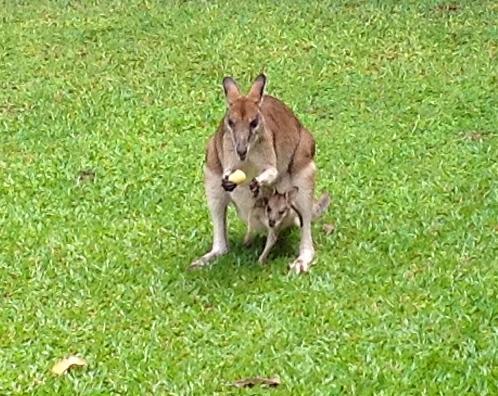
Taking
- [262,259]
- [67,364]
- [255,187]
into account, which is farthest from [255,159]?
[67,364]

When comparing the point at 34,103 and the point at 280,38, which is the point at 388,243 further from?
the point at 280,38

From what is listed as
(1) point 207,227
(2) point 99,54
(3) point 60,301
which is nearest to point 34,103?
(2) point 99,54

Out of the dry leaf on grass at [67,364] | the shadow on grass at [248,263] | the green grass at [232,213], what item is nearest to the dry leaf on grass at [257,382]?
the green grass at [232,213]

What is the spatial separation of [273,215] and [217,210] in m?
0.32

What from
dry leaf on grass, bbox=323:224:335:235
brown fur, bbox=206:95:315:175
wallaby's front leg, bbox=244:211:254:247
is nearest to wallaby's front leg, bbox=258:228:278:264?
wallaby's front leg, bbox=244:211:254:247

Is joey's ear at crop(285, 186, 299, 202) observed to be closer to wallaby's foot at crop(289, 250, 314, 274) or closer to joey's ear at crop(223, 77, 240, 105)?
wallaby's foot at crop(289, 250, 314, 274)

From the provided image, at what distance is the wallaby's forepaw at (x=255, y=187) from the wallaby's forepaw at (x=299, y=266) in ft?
1.16

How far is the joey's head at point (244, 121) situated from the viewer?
17.8 feet

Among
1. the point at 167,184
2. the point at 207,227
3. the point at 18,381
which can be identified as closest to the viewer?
the point at 18,381

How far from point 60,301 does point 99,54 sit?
204 inches

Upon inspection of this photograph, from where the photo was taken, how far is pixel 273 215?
5.63 meters

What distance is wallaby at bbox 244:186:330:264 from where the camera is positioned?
5637 millimetres

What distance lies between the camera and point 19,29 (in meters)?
11.0

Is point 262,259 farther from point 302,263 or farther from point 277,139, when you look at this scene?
point 277,139
